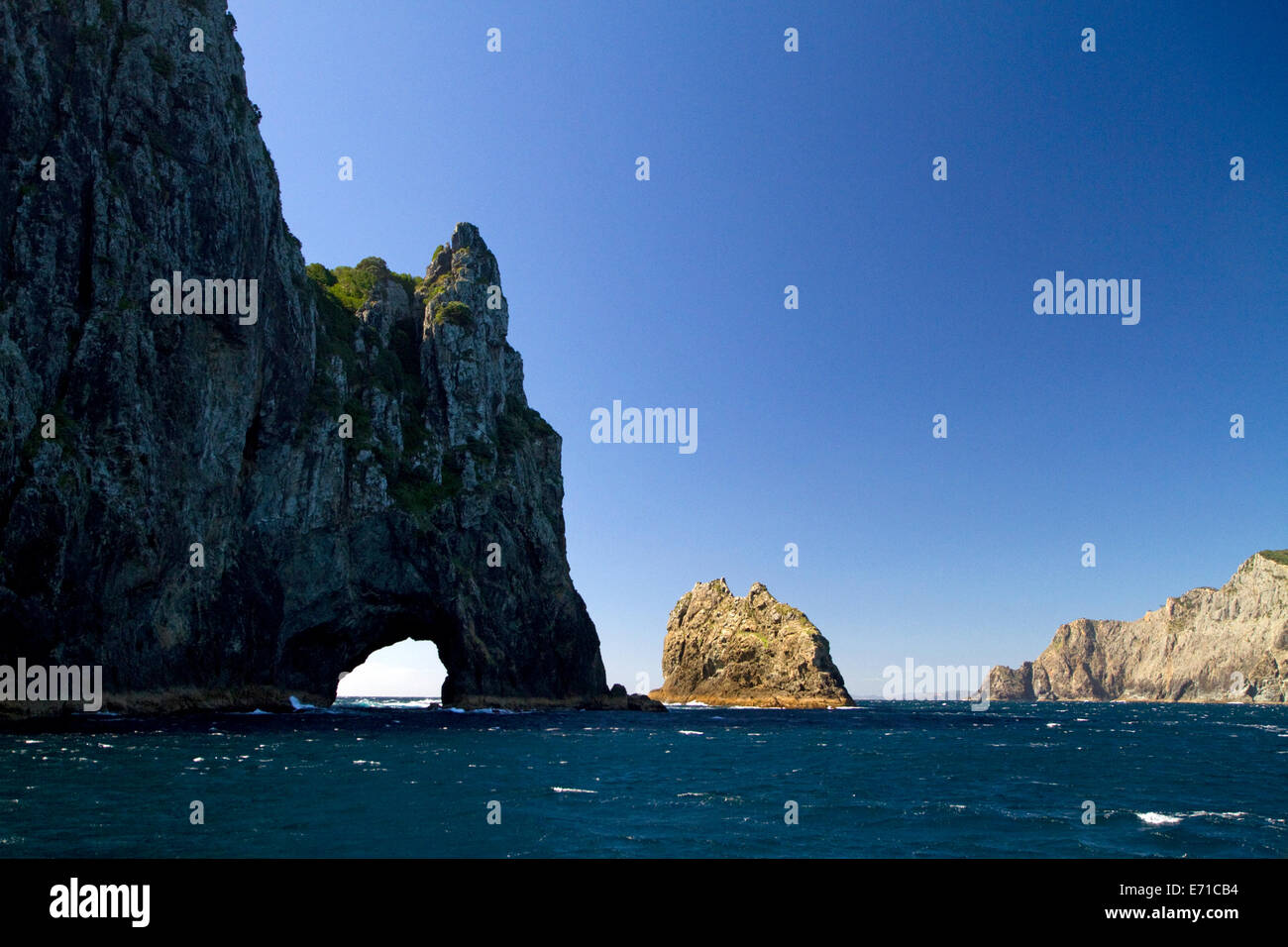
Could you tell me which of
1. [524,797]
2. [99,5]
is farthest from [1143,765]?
[99,5]

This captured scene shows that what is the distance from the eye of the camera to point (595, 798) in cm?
2634

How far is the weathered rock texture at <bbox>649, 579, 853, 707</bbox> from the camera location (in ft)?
424

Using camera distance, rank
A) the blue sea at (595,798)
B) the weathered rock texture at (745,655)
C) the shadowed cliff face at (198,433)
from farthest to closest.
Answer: the weathered rock texture at (745,655)
the shadowed cliff face at (198,433)
the blue sea at (595,798)

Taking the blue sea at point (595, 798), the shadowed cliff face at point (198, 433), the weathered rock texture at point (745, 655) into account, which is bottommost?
the weathered rock texture at point (745, 655)

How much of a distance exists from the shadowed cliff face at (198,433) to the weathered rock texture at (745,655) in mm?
47236

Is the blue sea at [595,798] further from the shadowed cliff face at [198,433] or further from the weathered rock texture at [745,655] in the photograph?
the weathered rock texture at [745,655]

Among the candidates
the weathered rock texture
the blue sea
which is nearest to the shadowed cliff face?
the blue sea

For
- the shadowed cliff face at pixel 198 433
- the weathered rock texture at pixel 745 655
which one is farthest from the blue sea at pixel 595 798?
the weathered rock texture at pixel 745 655

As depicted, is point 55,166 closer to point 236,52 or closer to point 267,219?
point 267,219

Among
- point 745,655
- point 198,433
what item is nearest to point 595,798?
point 198,433

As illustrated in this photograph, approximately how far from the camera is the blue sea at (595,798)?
18734 mm

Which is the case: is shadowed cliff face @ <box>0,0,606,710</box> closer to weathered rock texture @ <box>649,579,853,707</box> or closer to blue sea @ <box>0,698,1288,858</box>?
blue sea @ <box>0,698,1288,858</box>

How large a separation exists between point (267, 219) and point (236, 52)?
59.5 ft
